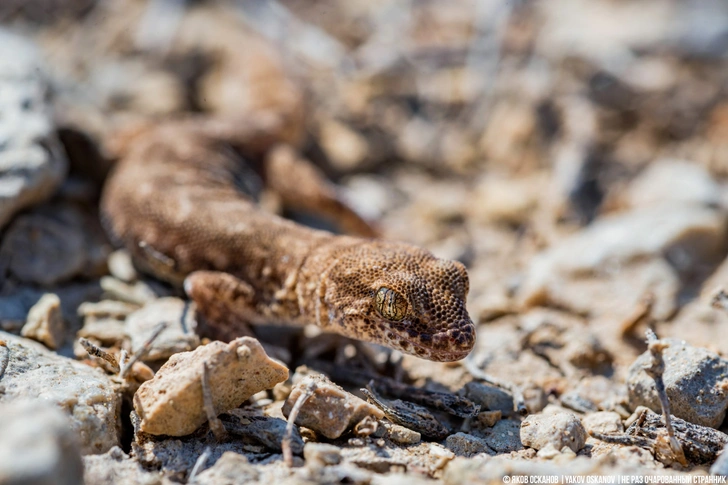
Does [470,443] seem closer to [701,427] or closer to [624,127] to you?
[701,427]

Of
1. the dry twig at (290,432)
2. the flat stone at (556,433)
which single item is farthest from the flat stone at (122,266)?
the flat stone at (556,433)

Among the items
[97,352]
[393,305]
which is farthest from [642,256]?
[97,352]

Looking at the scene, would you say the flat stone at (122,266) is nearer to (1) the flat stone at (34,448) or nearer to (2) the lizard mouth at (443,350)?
(2) the lizard mouth at (443,350)

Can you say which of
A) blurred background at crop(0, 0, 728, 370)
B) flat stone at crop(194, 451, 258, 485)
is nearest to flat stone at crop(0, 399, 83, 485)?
flat stone at crop(194, 451, 258, 485)

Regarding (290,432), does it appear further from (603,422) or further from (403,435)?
(603,422)

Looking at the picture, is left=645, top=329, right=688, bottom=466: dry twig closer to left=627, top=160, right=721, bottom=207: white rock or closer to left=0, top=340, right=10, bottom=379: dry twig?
left=627, top=160, right=721, bottom=207: white rock

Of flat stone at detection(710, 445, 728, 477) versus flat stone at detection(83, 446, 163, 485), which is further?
flat stone at detection(83, 446, 163, 485)

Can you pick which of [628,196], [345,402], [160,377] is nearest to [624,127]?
[628,196]
